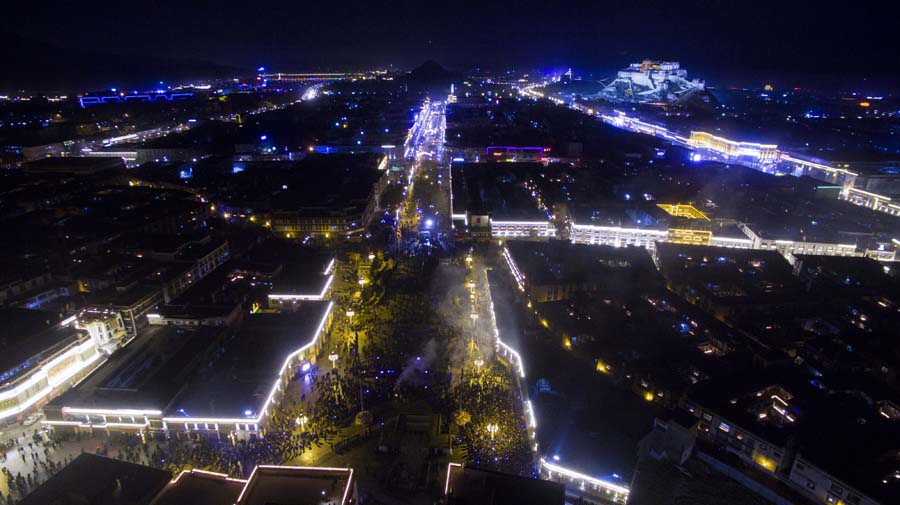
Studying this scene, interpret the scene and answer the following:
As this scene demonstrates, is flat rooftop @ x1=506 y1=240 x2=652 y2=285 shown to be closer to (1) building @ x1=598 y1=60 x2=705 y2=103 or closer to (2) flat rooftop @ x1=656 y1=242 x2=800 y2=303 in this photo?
(2) flat rooftop @ x1=656 y1=242 x2=800 y2=303

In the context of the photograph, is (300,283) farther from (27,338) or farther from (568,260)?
(568,260)

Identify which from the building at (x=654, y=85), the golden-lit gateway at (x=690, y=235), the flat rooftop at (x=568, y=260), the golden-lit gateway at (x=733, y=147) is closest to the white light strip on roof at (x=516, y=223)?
the flat rooftop at (x=568, y=260)

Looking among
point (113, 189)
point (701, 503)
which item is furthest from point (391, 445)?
point (113, 189)

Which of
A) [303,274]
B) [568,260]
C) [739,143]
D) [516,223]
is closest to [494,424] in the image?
[568,260]

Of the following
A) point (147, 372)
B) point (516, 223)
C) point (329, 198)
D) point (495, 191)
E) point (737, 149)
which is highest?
point (737, 149)

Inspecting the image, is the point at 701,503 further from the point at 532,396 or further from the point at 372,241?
the point at 372,241

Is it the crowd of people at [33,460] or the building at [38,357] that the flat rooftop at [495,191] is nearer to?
the building at [38,357]
